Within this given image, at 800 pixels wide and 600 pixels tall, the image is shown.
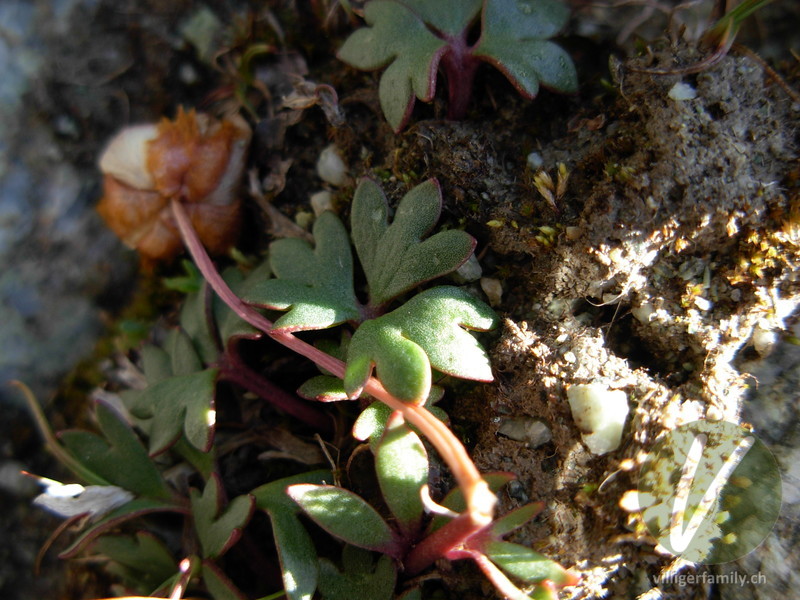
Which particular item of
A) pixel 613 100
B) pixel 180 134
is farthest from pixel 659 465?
pixel 180 134

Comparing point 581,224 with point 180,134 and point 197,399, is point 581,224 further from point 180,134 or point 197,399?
point 180,134

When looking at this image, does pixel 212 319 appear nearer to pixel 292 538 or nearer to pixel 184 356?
pixel 184 356

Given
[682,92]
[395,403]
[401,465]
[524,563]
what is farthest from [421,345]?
[682,92]

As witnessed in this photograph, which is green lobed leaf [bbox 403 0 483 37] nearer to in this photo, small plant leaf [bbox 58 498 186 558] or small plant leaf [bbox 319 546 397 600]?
small plant leaf [bbox 319 546 397 600]

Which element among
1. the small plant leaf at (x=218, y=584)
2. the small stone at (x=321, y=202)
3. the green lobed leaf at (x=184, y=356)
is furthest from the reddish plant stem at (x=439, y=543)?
the small stone at (x=321, y=202)

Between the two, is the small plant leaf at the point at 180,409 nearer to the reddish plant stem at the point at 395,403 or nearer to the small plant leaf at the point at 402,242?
the reddish plant stem at the point at 395,403
